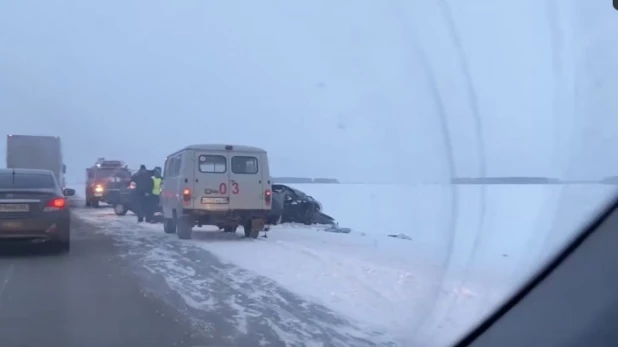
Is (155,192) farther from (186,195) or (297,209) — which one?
(186,195)

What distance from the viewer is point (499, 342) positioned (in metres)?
4.66

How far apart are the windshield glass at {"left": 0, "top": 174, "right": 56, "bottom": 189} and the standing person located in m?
9.23

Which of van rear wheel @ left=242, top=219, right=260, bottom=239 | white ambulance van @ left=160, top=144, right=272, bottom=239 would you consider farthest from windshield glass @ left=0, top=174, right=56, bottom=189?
van rear wheel @ left=242, top=219, right=260, bottom=239

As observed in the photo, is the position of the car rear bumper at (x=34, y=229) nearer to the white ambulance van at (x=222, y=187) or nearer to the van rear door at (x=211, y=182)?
the white ambulance van at (x=222, y=187)

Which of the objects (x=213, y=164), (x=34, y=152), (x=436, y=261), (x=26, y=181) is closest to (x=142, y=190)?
(x=213, y=164)

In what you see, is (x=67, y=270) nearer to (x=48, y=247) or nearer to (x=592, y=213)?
(x=48, y=247)

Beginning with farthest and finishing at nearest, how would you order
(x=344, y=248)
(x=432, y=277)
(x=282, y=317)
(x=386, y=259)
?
(x=344, y=248) → (x=386, y=259) → (x=432, y=277) → (x=282, y=317)

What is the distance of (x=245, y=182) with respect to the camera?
17.7 meters

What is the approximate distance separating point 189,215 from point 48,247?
10.3 ft

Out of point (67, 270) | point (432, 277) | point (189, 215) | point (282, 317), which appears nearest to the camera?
point (282, 317)

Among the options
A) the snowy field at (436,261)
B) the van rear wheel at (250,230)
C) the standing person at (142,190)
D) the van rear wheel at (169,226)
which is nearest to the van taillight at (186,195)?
the van rear wheel at (250,230)

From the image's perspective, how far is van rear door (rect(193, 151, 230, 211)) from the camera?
17.4 m

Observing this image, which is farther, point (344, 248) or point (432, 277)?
point (344, 248)

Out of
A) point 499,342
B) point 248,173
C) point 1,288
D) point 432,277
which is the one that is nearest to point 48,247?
point 248,173
